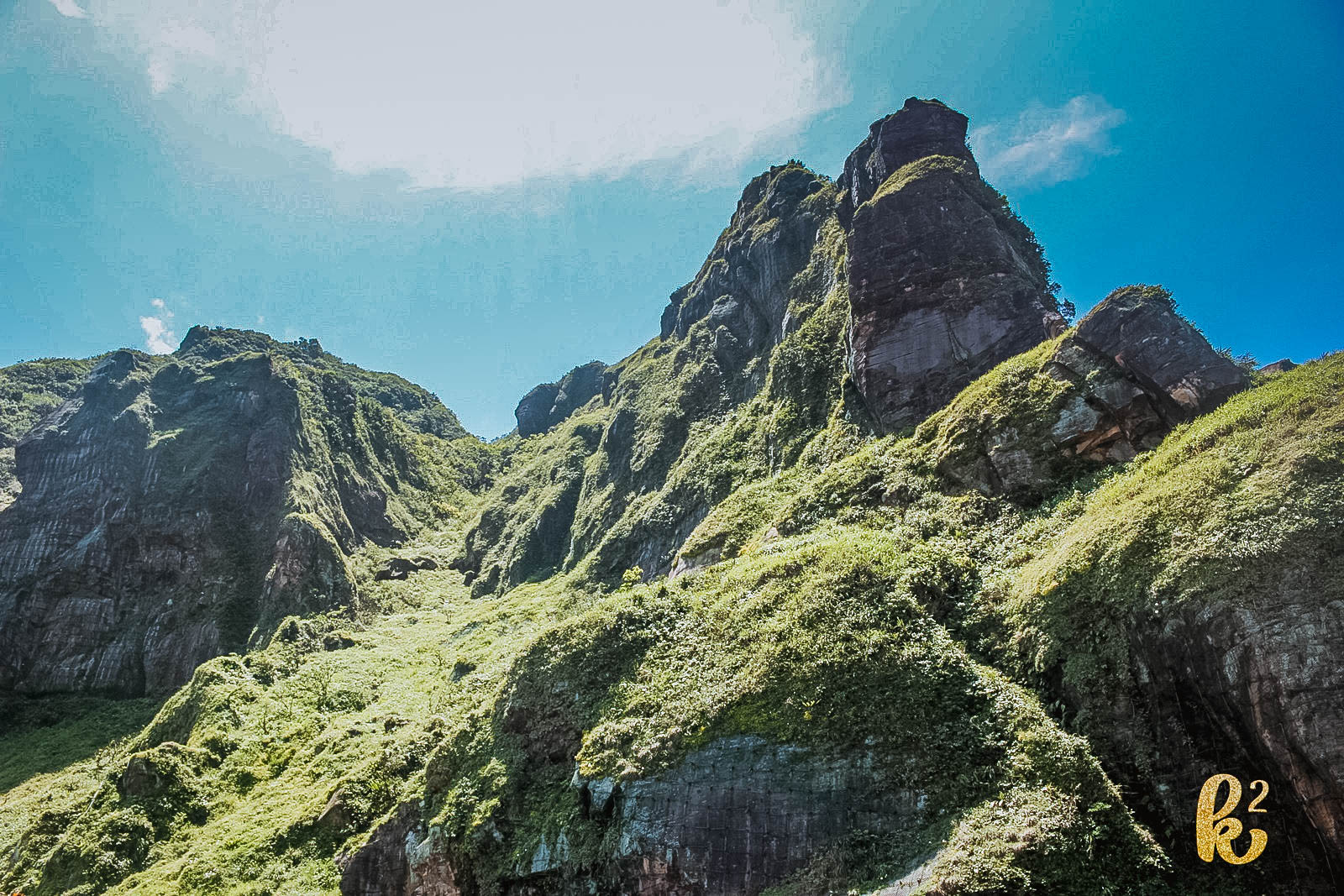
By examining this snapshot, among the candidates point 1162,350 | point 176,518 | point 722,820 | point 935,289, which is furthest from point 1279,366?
point 176,518

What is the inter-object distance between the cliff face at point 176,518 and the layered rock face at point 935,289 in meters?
37.9

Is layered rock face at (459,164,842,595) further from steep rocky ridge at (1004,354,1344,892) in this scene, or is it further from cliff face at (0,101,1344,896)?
steep rocky ridge at (1004,354,1344,892)

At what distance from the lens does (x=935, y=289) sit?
1005 inches

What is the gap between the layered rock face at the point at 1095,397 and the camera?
16.1 m

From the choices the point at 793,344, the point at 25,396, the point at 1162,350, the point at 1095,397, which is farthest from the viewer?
the point at 25,396

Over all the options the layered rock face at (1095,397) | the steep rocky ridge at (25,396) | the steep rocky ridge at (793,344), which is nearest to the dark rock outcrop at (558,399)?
the steep rocky ridge at (793,344)

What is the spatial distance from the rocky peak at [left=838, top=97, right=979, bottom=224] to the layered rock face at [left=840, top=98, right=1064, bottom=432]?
1059 mm

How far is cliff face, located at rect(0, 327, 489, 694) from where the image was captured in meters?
43.3

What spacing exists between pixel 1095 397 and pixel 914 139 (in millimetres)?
22067

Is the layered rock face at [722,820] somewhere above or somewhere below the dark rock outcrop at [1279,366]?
below

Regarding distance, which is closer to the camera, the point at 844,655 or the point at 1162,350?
the point at 844,655

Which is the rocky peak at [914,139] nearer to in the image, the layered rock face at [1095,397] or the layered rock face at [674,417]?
the layered rock face at [674,417]

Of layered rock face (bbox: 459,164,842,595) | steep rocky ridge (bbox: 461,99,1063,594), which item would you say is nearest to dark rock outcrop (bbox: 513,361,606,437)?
layered rock face (bbox: 459,164,842,595)

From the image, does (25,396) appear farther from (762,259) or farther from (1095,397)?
(1095,397)
